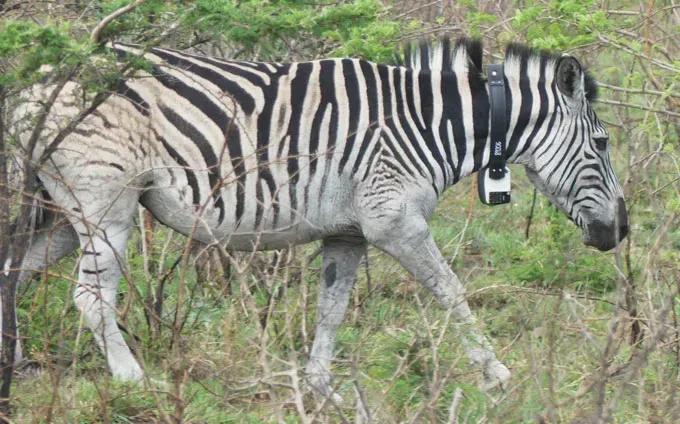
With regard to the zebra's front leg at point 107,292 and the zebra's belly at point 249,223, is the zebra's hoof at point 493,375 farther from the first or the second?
the zebra's front leg at point 107,292

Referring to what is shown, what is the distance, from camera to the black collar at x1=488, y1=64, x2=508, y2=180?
5.91 meters

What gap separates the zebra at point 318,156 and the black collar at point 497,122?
0.05 m

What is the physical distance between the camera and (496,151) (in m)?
5.95

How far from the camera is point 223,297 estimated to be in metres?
6.90

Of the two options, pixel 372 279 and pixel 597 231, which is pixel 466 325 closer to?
pixel 597 231

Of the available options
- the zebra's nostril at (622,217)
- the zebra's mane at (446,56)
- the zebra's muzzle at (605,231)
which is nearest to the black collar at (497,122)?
the zebra's mane at (446,56)

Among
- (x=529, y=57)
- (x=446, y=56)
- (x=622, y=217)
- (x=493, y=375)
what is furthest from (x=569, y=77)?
(x=493, y=375)

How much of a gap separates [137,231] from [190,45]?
4.68ft

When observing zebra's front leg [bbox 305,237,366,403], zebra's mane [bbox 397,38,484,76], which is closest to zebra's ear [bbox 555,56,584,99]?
zebra's mane [bbox 397,38,484,76]

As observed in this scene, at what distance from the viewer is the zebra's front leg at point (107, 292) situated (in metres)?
5.49

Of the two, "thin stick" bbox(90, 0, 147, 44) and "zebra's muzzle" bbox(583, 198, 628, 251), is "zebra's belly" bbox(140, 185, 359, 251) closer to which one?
"thin stick" bbox(90, 0, 147, 44)

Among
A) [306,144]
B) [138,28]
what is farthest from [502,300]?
[138,28]

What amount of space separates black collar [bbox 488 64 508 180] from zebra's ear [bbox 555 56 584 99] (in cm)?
36

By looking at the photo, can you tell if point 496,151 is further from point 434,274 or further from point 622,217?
point 622,217
